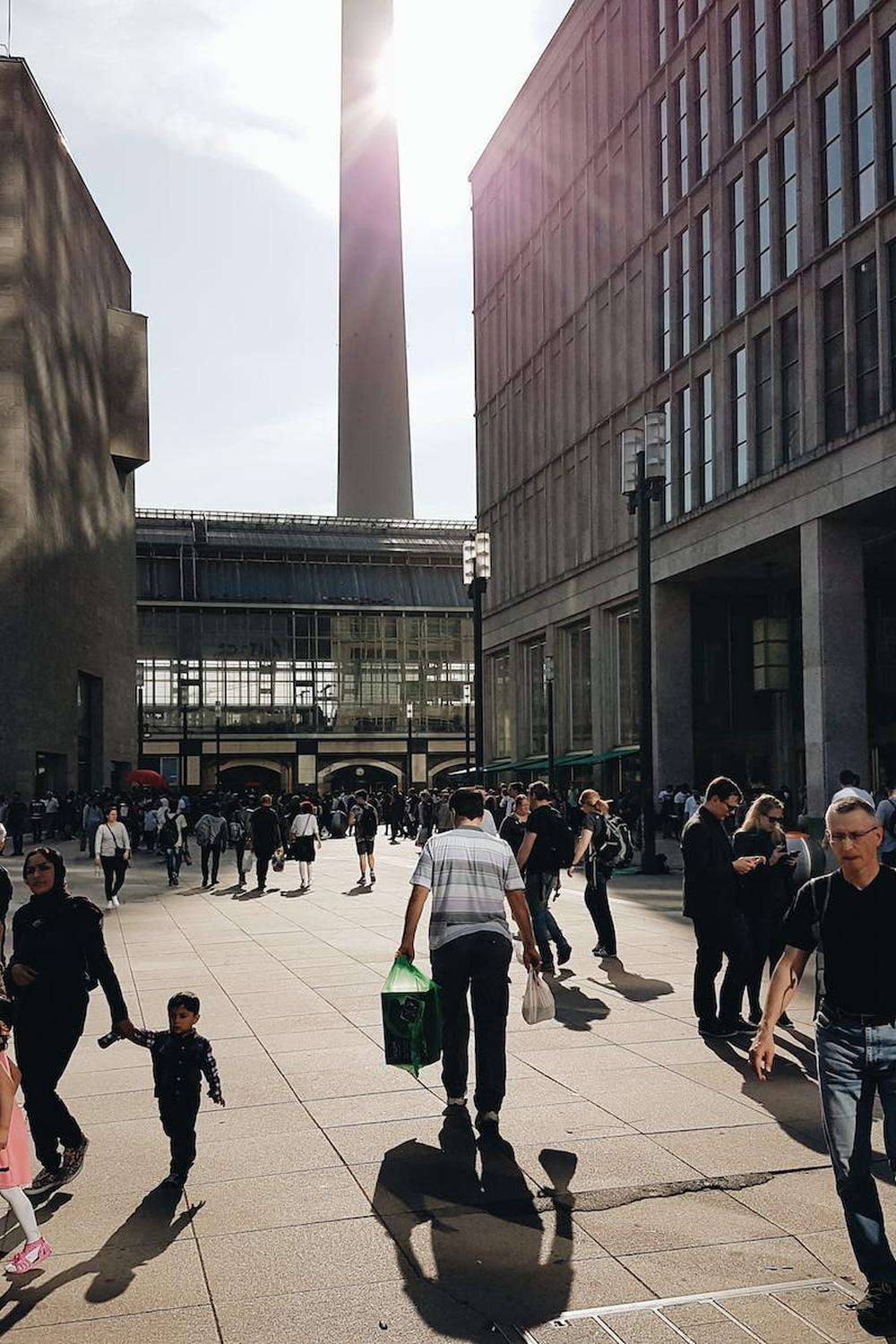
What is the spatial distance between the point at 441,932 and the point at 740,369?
3387 centimetres

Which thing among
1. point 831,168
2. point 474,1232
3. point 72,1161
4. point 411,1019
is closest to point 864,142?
point 831,168

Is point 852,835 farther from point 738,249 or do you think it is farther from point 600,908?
point 738,249

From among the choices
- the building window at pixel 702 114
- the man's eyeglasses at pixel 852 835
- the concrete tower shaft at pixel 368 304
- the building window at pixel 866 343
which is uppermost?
the concrete tower shaft at pixel 368 304

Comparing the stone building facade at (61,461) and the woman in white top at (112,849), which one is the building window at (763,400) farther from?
the stone building facade at (61,461)

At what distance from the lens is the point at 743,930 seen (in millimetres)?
10148

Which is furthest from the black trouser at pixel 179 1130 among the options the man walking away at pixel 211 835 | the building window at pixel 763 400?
the building window at pixel 763 400

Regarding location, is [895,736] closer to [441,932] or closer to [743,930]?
[743,930]

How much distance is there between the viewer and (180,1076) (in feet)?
22.0

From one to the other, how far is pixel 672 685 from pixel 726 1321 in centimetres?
4042

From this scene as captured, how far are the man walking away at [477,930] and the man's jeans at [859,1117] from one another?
2.76 meters

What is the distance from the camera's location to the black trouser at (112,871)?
22078 millimetres

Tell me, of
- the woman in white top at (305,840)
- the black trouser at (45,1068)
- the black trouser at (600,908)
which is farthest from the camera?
the woman in white top at (305,840)

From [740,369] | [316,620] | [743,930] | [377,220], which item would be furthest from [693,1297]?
[377,220]

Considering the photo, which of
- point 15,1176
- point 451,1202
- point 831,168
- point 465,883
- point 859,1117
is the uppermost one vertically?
point 831,168
